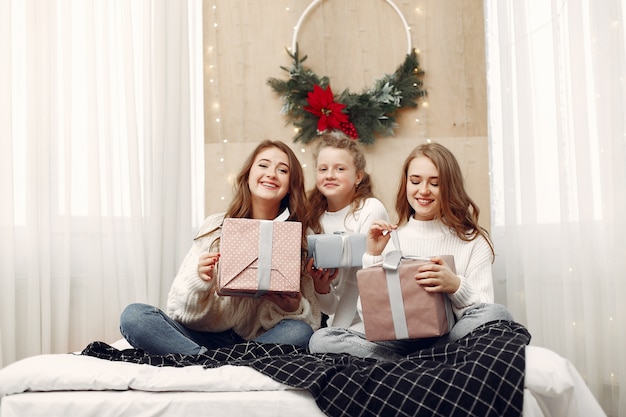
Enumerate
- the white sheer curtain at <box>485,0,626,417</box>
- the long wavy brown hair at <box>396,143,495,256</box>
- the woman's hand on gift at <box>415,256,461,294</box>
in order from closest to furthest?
the woman's hand on gift at <box>415,256,461,294</box>
the long wavy brown hair at <box>396,143,495,256</box>
the white sheer curtain at <box>485,0,626,417</box>

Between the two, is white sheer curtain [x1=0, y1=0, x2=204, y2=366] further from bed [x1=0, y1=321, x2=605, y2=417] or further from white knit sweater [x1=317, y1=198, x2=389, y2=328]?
bed [x1=0, y1=321, x2=605, y2=417]

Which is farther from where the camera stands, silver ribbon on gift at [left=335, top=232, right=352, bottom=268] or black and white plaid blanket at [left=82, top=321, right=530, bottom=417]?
silver ribbon on gift at [left=335, top=232, right=352, bottom=268]

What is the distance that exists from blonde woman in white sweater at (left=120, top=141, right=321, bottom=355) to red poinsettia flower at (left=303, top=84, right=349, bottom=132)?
72 centimetres

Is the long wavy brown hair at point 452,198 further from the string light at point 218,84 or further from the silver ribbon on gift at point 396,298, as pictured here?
the string light at point 218,84

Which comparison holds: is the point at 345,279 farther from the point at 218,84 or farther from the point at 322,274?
the point at 218,84

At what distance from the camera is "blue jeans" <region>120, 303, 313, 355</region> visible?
182cm

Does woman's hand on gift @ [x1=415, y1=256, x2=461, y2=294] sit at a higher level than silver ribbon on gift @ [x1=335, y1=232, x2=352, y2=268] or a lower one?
lower

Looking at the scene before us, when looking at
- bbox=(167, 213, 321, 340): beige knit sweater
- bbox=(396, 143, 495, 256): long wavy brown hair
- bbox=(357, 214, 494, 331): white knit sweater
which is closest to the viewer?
bbox=(357, 214, 494, 331): white knit sweater

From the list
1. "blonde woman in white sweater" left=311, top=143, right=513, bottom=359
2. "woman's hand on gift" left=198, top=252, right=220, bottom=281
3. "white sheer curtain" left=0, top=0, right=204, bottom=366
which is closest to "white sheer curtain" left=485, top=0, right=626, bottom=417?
"blonde woman in white sweater" left=311, top=143, right=513, bottom=359

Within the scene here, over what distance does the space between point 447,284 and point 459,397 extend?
38 cm

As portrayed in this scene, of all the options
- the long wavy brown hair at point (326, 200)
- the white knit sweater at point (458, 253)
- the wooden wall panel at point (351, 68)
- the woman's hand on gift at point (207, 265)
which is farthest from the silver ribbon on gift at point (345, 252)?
the wooden wall panel at point (351, 68)

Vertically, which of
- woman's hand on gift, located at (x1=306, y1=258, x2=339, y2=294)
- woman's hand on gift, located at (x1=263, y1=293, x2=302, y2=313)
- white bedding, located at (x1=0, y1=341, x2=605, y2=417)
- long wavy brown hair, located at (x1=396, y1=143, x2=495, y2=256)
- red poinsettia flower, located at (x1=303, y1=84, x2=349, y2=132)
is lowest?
white bedding, located at (x1=0, y1=341, x2=605, y2=417)

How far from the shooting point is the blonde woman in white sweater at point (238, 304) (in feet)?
6.05

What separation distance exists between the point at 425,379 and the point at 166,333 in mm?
817
